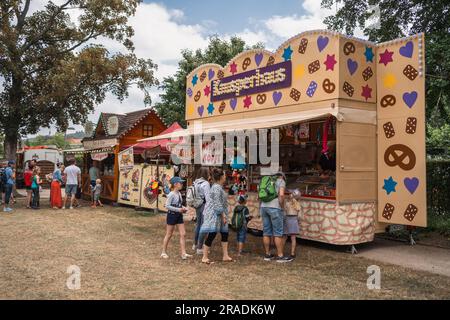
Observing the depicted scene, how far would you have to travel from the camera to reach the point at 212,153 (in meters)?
12.0

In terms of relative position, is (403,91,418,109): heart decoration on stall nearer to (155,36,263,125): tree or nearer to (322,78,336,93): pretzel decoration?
(322,78,336,93): pretzel decoration

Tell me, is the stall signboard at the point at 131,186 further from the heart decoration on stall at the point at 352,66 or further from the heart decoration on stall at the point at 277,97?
the heart decoration on stall at the point at 352,66

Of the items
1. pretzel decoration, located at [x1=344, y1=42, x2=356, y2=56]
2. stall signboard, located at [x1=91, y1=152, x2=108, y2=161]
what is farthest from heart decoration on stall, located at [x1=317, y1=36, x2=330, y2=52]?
stall signboard, located at [x1=91, y1=152, x2=108, y2=161]

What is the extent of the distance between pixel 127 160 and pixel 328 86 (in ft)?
29.3

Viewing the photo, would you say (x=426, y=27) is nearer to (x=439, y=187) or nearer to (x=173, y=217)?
(x=439, y=187)

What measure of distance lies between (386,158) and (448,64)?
2.86 m

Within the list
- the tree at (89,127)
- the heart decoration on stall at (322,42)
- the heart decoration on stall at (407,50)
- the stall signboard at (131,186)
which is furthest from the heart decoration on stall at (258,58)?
the tree at (89,127)

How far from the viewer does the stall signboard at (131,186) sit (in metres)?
15.0

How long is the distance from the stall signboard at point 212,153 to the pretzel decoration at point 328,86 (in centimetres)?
411

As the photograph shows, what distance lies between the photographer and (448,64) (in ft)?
29.8

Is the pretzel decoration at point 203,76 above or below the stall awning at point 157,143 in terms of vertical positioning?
above

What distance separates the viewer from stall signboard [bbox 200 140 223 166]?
38.3 ft

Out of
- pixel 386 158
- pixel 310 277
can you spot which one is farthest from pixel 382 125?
pixel 310 277

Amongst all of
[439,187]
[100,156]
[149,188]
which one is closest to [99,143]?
[100,156]
